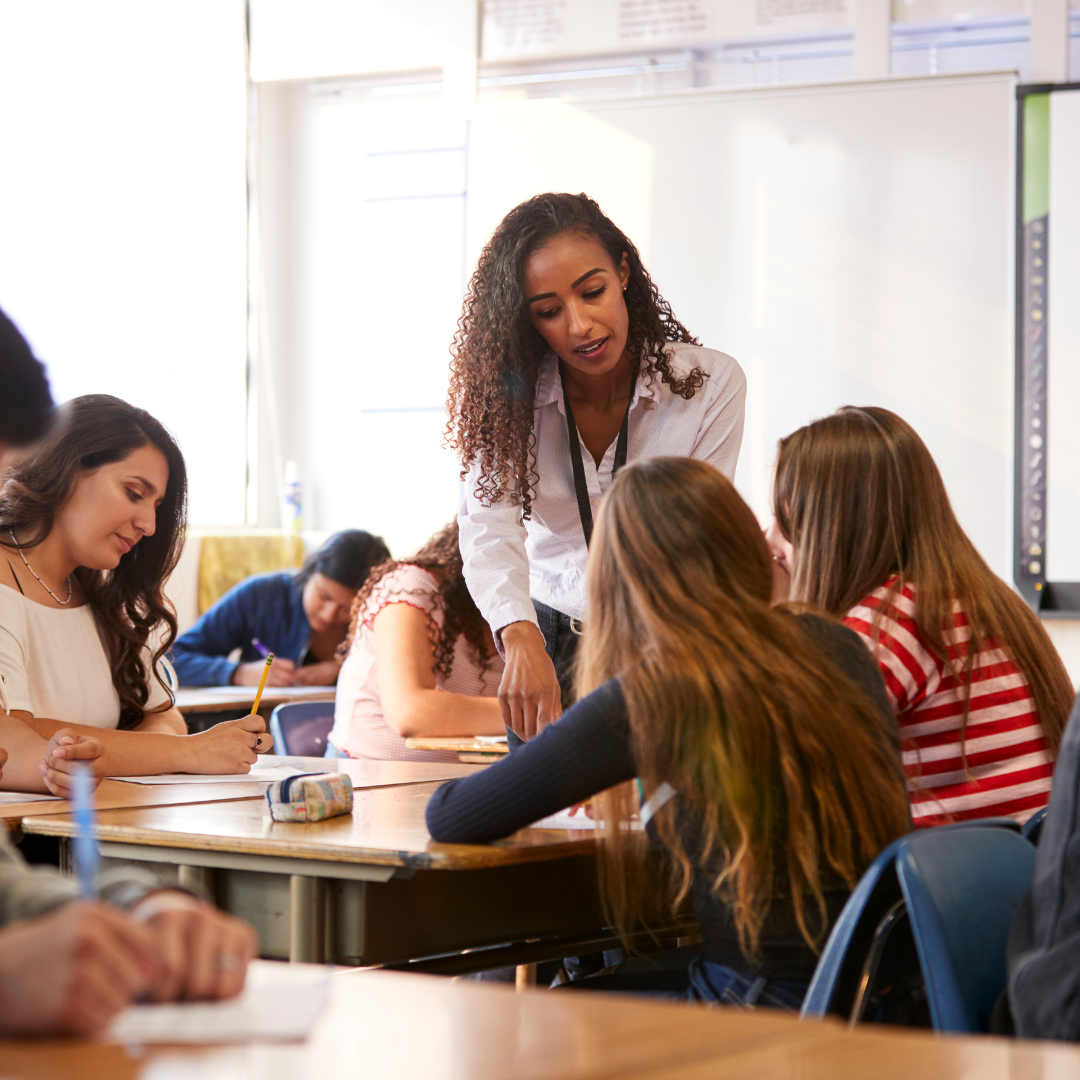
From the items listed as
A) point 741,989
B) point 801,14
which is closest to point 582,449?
point 741,989

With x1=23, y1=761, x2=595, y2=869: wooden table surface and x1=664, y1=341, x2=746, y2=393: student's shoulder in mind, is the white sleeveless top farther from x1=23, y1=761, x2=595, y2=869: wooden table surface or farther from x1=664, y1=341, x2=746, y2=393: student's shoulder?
x1=664, y1=341, x2=746, y2=393: student's shoulder

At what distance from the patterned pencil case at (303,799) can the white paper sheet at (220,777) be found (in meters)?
0.35

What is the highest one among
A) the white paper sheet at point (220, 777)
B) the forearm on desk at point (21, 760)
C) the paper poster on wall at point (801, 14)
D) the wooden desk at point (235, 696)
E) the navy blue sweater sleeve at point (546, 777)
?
the paper poster on wall at point (801, 14)

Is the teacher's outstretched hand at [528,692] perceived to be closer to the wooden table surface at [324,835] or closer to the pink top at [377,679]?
the wooden table surface at [324,835]

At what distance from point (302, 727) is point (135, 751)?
43.7 inches

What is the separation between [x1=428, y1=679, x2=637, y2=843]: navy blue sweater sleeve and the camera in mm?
1408

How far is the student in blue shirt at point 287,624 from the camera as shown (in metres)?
4.64

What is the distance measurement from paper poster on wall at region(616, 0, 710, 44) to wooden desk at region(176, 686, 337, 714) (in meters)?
2.55

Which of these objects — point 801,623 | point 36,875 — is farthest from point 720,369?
point 36,875

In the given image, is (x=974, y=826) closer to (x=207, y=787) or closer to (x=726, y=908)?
(x=726, y=908)

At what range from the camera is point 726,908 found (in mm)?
1402

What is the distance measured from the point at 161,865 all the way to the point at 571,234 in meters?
1.16

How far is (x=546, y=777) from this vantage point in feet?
4.74

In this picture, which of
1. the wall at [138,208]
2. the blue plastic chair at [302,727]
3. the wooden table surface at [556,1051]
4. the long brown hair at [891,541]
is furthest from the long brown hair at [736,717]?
the wall at [138,208]
